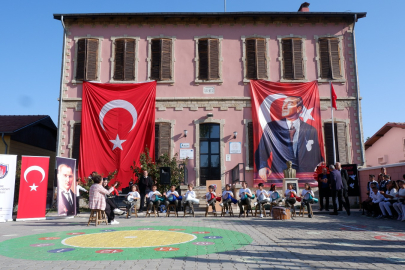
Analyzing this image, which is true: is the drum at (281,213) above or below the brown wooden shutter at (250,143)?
below

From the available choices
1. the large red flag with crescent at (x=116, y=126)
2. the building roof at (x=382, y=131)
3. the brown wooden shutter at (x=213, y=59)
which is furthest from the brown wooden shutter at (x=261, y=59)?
the building roof at (x=382, y=131)

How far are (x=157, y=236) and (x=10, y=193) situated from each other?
280 inches

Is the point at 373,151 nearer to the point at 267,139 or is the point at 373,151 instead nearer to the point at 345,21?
the point at 345,21

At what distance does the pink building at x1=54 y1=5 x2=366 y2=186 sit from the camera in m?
17.2

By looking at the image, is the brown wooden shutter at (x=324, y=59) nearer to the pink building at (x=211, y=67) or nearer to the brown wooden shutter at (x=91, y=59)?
the pink building at (x=211, y=67)

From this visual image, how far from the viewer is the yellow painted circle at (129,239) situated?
A: 642 centimetres

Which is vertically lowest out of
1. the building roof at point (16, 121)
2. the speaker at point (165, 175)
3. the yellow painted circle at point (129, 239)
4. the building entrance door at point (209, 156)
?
the yellow painted circle at point (129, 239)

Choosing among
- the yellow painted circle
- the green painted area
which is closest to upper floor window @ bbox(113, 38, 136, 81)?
the yellow painted circle

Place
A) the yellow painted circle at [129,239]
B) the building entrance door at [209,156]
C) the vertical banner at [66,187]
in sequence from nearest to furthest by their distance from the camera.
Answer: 1. the yellow painted circle at [129,239]
2. the vertical banner at [66,187]
3. the building entrance door at [209,156]

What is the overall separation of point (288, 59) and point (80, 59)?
1110 centimetres

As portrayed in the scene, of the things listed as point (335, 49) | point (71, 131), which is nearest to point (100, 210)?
point (71, 131)

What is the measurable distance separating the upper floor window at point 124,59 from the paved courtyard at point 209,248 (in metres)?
10.8

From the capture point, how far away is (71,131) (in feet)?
56.6

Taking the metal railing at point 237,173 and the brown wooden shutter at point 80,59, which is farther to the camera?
the brown wooden shutter at point 80,59
